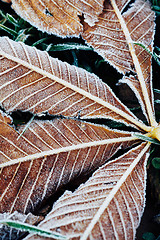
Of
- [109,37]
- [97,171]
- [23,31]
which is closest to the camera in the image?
[97,171]

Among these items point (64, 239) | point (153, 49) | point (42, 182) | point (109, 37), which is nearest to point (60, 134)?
point (42, 182)

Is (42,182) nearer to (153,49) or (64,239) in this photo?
(64,239)

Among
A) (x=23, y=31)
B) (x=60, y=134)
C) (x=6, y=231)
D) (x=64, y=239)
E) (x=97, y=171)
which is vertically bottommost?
(x=6, y=231)

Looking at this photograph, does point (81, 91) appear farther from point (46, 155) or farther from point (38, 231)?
point (38, 231)

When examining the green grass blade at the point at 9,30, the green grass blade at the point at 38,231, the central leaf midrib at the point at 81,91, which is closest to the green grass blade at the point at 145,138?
the central leaf midrib at the point at 81,91

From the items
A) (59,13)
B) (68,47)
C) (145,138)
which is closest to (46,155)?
(145,138)

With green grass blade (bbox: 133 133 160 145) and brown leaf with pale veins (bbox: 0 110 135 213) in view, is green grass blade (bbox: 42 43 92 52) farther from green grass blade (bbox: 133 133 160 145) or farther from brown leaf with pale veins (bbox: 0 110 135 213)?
green grass blade (bbox: 133 133 160 145)
